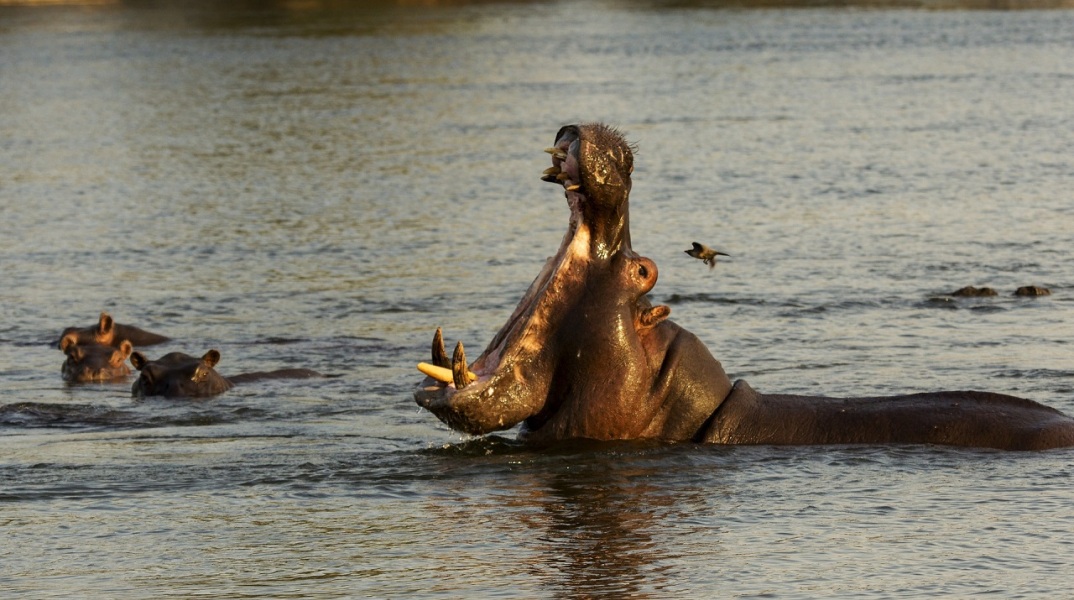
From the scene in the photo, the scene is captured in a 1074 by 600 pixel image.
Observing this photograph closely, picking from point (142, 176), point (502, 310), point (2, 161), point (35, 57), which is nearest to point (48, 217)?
point (142, 176)

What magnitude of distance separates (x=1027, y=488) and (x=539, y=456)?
1850mm

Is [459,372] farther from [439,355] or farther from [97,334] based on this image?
[97,334]

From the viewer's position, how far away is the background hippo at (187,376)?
10.6m

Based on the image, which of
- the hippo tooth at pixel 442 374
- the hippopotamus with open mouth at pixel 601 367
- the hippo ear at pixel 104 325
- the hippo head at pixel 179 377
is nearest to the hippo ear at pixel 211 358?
the hippo head at pixel 179 377

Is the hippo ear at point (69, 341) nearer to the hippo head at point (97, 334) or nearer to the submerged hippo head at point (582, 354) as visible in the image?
the hippo head at point (97, 334)

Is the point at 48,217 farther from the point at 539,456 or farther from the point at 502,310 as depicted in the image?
the point at 539,456

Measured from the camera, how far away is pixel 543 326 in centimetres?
720

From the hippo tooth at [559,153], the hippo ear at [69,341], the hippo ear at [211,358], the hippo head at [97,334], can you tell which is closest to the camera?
the hippo tooth at [559,153]

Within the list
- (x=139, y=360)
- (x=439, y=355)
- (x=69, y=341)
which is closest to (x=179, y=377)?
(x=139, y=360)

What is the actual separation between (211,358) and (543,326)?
4048 millimetres

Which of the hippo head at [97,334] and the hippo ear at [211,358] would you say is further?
the hippo head at [97,334]

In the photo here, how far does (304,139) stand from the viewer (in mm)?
25984

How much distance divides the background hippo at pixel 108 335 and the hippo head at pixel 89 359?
0.30 ft

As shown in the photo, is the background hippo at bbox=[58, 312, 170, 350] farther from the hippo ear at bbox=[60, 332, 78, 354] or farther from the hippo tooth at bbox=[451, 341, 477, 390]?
the hippo tooth at bbox=[451, 341, 477, 390]
